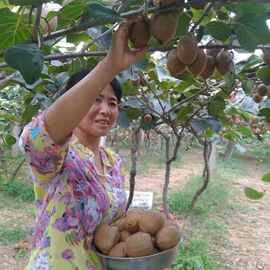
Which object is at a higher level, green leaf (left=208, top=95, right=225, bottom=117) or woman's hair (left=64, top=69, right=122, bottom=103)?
woman's hair (left=64, top=69, right=122, bottom=103)

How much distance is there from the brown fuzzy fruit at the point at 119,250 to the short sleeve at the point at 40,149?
23cm

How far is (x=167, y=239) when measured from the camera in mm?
1125

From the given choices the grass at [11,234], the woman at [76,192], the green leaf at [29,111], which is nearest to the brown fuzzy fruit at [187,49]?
the woman at [76,192]

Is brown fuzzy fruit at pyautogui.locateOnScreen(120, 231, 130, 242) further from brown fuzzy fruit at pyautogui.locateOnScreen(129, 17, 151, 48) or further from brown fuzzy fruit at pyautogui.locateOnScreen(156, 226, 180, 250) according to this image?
brown fuzzy fruit at pyautogui.locateOnScreen(129, 17, 151, 48)

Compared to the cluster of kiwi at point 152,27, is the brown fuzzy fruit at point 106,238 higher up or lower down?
lower down

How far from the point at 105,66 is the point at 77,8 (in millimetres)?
104

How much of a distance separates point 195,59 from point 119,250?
558 mm

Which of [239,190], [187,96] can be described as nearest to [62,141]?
[187,96]

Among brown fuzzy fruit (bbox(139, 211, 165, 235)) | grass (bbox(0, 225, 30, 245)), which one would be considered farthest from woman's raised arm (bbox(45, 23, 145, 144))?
grass (bbox(0, 225, 30, 245))

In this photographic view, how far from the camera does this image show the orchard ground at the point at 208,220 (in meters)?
3.72

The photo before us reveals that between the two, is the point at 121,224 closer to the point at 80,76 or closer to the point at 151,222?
the point at 151,222

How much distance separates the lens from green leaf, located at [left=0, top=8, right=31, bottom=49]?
0.71 meters

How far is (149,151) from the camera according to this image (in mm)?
9078

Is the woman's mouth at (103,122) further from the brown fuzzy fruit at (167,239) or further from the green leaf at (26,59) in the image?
the green leaf at (26,59)
